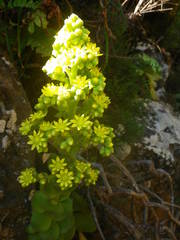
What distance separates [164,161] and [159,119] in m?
0.52

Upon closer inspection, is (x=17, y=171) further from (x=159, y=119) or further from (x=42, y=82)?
(x=159, y=119)

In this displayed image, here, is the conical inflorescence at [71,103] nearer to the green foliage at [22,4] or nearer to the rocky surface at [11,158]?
the rocky surface at [11,158]

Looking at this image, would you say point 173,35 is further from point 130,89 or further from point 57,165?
point 57,165

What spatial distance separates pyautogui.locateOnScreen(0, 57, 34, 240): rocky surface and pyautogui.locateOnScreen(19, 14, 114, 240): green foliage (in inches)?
8.0

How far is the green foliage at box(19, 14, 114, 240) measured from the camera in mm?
2018

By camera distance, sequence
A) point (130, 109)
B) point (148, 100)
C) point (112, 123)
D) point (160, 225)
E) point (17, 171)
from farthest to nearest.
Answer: point (148, 100) → point (130, 109) → point (112, 123) → point (160, 225) → point (17, 171)

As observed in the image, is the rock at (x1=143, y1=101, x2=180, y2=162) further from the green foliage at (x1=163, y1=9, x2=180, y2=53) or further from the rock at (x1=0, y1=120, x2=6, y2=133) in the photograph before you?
the rock at (x1=0, y1=120, x2=6, y2=133)

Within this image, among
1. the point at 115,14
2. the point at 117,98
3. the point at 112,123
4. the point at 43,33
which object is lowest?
the point at 112,123

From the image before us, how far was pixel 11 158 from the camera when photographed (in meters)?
2.60

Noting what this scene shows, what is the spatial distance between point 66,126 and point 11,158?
71 centimetres

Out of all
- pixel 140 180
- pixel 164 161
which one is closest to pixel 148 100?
pixel 164 161

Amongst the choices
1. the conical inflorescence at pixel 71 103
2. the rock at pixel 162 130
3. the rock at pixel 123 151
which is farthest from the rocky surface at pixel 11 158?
the rock at pixel 162 130

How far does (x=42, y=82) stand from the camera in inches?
125

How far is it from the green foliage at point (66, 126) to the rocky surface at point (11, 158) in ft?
0.67
